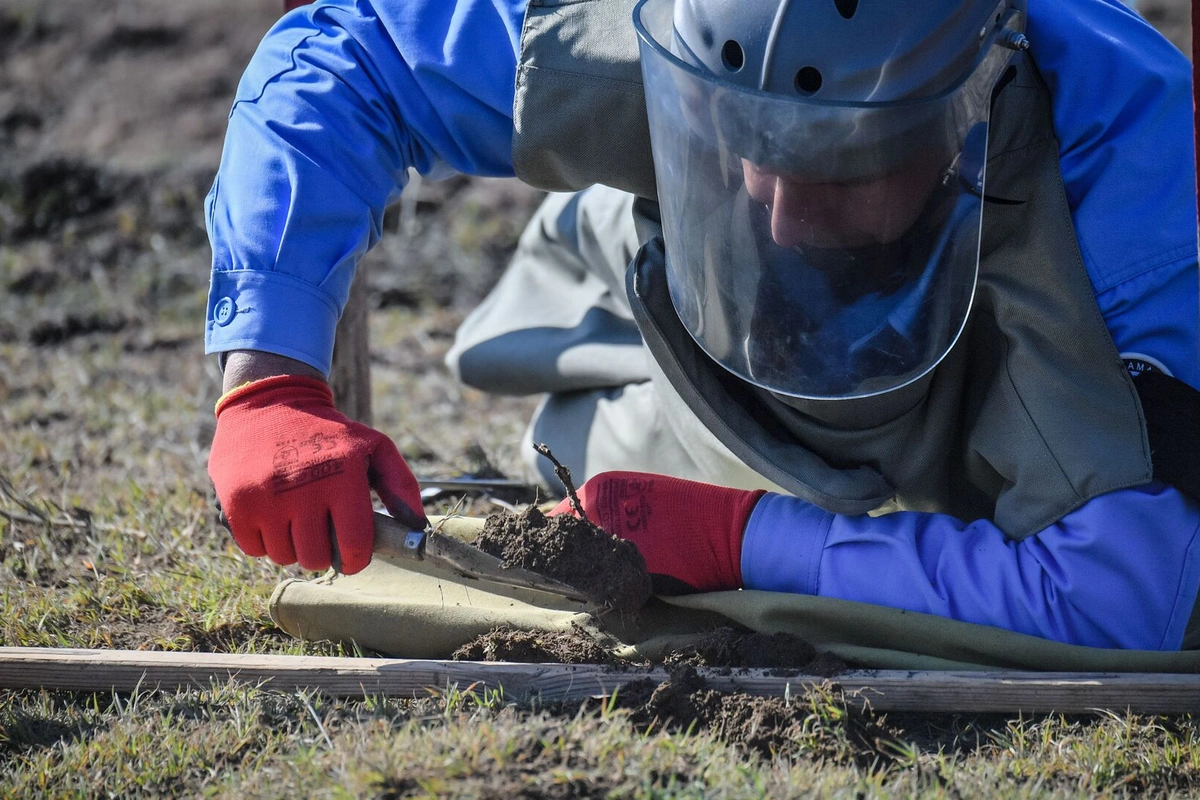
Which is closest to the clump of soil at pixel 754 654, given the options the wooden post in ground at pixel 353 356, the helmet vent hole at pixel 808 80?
the helmet vent hole at pixel 808 80

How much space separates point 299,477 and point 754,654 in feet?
2.57

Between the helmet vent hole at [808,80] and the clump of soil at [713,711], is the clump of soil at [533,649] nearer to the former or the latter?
the clump of soil at [713,711]

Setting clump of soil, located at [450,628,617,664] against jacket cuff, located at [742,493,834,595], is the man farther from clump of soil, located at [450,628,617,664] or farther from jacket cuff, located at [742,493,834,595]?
clump of soil, located at [450,628,617,664]

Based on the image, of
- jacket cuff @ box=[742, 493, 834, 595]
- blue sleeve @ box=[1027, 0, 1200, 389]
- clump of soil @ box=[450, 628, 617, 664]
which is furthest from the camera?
jacket cuff @ box=[742, 493, 834, 595]

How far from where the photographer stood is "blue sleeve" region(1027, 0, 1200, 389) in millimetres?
1818

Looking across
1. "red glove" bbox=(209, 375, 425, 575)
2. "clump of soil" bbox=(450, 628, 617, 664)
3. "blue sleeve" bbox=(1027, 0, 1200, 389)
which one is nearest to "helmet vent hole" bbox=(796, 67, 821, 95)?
"blue sleeve" bbox=(1027, 0, 1200, 389)

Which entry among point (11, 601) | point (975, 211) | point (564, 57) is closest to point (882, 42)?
point (975, 211)

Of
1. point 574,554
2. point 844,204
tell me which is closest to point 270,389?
point 574,554

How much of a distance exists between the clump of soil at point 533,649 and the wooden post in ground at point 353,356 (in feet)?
3.16

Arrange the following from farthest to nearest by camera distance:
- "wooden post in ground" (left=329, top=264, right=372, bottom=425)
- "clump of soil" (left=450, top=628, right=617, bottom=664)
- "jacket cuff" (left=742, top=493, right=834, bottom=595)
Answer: "wooden post in ground" (left=329, top=264, right=372, bottom=425)
"jacket cuff" (left=742, top=493, right=834, bottom=595)
"clump of soil" (left=450, top=628, right=617, bottom=664)

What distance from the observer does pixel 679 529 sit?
206 cm

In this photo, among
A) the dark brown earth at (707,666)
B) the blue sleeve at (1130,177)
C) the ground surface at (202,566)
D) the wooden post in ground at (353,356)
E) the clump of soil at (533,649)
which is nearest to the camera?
the ground surface at (202,566)

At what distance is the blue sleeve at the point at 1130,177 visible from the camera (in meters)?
1.82

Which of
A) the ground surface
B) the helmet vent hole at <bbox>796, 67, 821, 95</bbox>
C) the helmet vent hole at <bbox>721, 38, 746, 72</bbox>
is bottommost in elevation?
the ground surface
